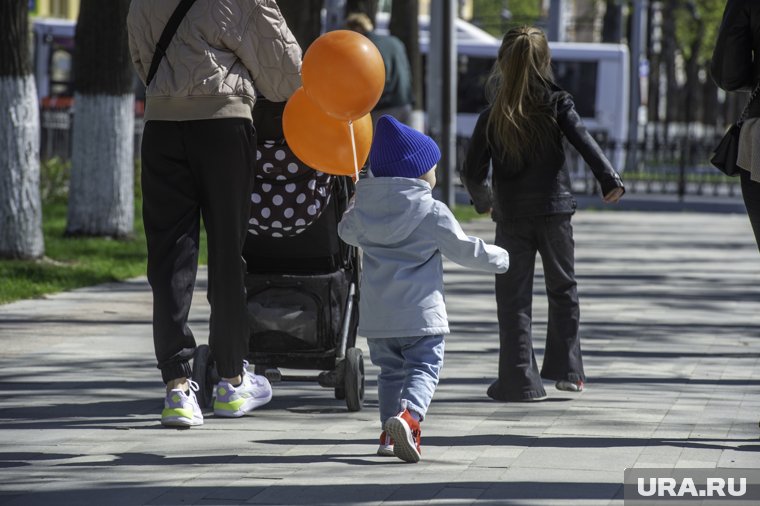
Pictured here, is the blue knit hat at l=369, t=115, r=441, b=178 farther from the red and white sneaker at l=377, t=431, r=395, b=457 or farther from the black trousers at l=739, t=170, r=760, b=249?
the black trousers at l=739, t=170, r=760, b=249

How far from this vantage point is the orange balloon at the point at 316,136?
6.24m

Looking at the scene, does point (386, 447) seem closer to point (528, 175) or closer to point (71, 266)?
point (528, 175)

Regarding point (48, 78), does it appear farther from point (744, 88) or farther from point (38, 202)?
point (744, 88)

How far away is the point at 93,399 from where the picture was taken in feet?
23.0

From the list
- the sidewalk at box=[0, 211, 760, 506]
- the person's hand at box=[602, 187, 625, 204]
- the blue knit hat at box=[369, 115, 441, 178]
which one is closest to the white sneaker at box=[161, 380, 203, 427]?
the sidewalk at box=[0, 211, 760, 506]

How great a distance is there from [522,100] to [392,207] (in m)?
1.42

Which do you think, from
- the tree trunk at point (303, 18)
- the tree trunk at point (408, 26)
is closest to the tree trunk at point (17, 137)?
the tree trunk at point (303, 18)

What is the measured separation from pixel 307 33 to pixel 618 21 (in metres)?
23.2

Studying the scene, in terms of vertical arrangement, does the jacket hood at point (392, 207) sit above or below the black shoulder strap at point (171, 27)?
below

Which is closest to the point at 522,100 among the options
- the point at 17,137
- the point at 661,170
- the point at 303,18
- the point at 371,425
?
the point at 371,425

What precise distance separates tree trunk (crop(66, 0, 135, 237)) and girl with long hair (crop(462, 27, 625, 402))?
7745mm

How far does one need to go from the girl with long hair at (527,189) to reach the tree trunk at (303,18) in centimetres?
861

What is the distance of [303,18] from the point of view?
52.2ft

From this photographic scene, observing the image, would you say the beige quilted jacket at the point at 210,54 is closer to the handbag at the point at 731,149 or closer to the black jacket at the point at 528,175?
the black jacket at the point at 528,175
